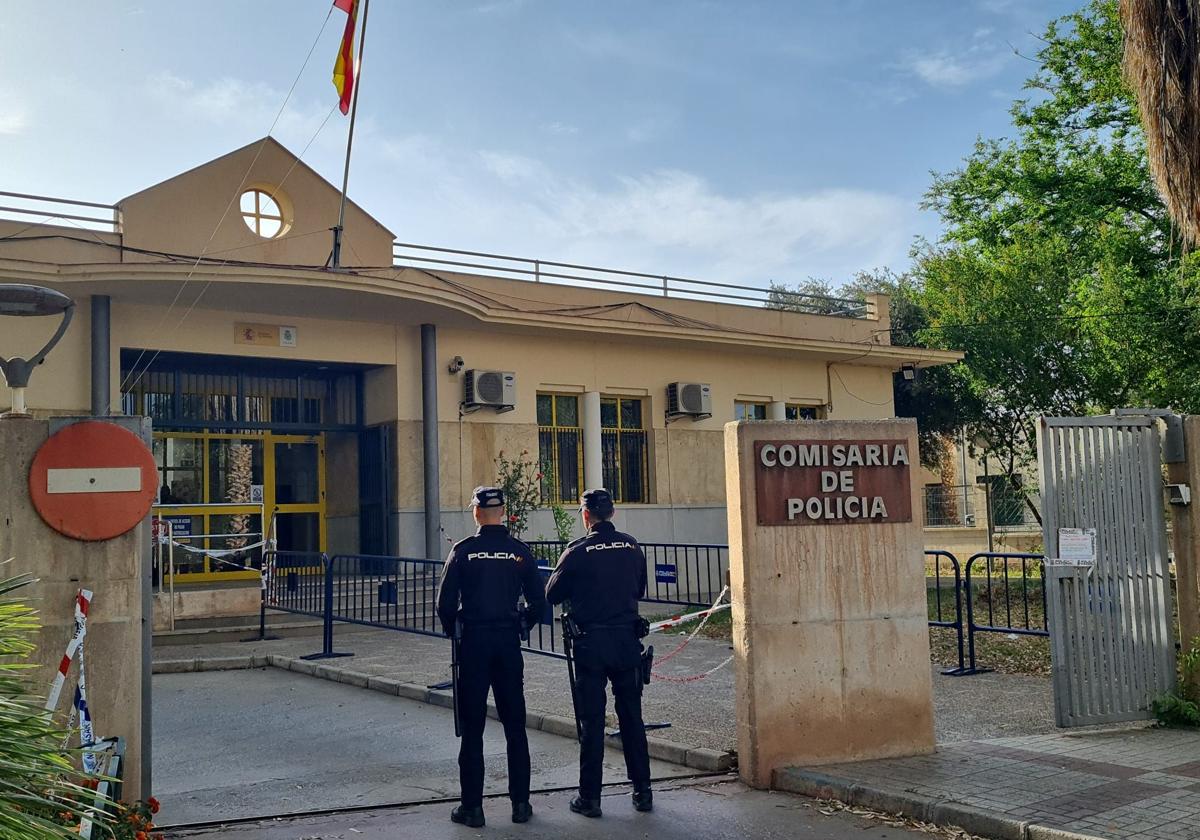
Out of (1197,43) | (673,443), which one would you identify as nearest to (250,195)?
(673,443)

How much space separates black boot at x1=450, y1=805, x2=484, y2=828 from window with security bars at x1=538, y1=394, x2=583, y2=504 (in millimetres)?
13817

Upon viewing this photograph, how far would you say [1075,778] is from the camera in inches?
259

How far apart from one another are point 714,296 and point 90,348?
1177 centimetres

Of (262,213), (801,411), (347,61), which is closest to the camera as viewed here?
(347,61)

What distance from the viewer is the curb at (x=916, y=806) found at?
563 cm

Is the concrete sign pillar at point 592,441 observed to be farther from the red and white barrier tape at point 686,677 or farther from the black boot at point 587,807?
the black boot at point 587,807

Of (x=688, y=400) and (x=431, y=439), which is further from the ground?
(x=688, y=400)

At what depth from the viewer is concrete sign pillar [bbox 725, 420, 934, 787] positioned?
720cm

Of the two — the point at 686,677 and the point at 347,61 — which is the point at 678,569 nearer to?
the point at 686,677

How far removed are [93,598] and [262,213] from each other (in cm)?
1264

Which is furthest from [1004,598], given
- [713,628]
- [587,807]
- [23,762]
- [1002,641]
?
[23,762]

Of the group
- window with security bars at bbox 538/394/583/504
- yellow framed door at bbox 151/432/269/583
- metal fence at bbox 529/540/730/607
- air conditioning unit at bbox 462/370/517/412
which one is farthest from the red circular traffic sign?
window with security bars at bbox 538/394/583/504

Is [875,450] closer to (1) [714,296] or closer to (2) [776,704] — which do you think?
(2) [776,704]

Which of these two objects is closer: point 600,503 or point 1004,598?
point 600,503
